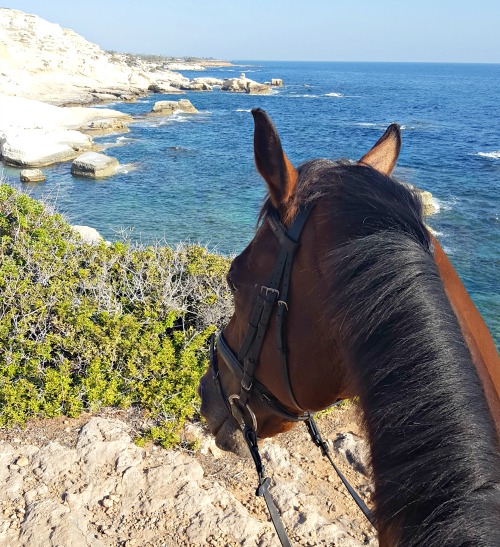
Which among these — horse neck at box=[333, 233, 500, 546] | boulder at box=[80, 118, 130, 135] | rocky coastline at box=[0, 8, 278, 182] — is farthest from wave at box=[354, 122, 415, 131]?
horse neck at box=[333, 233, 500, 546]

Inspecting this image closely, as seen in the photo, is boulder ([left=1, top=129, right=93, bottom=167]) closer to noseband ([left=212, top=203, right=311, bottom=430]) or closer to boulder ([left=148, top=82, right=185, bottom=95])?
noseband ([left=212, top=203, right=311, bottom=430])

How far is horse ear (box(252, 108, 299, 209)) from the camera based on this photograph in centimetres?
151

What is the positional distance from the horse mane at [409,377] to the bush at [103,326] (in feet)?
11.2

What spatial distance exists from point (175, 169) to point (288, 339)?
25.7m

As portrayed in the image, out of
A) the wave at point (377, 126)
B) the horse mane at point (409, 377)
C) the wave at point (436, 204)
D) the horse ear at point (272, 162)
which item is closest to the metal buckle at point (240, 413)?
the horse mane at point (409, 377)

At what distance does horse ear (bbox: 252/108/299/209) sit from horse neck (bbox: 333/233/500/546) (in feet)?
1.16

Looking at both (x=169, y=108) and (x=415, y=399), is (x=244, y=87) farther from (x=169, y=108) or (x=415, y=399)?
(x=415, y=399)

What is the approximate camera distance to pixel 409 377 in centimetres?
124

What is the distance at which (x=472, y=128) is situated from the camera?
4612cm

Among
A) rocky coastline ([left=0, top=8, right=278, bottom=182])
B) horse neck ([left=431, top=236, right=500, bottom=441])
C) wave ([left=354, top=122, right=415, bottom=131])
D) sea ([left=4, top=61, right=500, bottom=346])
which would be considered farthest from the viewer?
wave ([left=354, top=122, right=415, bottom=131])

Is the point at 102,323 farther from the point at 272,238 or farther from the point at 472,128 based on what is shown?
the point at 472,128

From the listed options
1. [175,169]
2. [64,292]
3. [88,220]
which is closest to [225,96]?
[175,169]

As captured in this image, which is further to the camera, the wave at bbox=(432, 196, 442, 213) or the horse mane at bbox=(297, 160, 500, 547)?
the wave at bbox=(432, 196, 442, 213)

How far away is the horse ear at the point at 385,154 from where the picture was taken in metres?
2.08
